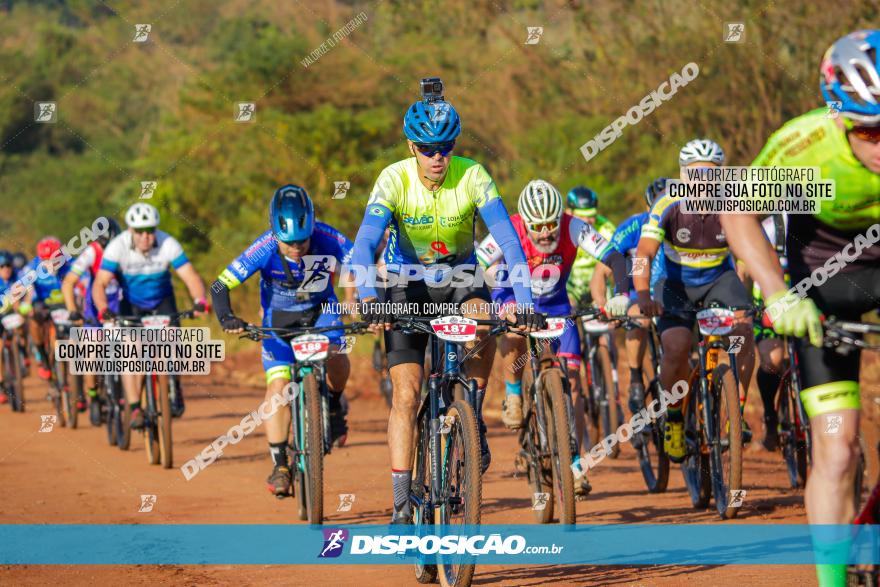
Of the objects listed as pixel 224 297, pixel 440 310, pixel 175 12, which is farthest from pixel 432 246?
pixel 175 12

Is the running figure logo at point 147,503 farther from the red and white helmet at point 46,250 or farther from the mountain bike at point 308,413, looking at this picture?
the red and white helmet at point 46,250

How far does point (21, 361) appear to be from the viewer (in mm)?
18906

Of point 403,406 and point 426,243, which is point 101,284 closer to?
point 426,243

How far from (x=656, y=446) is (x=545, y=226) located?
7.83ft

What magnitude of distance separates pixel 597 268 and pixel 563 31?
2050 cm

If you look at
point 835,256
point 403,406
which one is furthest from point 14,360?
point 835,256

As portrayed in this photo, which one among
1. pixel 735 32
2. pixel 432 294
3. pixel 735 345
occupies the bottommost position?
pixel 735 345

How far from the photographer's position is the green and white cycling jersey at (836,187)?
5.25m

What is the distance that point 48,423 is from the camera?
16906mm

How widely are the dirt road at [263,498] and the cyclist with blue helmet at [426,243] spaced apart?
105cm

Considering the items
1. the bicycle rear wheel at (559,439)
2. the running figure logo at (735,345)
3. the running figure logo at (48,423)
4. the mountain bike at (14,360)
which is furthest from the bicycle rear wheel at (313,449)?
the mountain bike at (14,360)

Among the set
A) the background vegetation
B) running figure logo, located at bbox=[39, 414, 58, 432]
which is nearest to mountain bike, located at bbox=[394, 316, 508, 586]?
running figure logo, located at bbox=[39, 414, 58, 432]

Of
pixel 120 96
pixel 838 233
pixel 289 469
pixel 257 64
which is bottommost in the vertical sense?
pixel 289 469

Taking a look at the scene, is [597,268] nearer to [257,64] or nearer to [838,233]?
[838,233]
